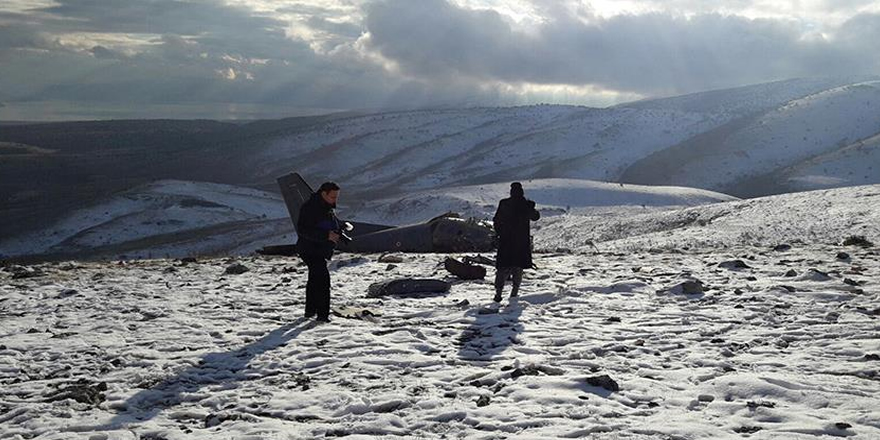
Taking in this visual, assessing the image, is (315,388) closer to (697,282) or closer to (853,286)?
(697,282)

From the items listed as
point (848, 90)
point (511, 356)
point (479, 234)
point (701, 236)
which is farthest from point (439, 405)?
point (848, 90)

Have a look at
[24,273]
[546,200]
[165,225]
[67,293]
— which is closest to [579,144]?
[546,200]

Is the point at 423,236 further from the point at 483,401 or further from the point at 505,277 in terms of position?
the point at 483,401

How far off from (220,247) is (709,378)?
1390 inches

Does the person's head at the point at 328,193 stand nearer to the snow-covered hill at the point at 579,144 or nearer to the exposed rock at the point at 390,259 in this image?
the exposed rock at the point at 390,259

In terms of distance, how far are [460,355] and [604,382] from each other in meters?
2.20

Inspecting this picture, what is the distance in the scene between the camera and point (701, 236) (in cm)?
2336

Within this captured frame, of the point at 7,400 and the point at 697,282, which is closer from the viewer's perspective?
the point at 7,400

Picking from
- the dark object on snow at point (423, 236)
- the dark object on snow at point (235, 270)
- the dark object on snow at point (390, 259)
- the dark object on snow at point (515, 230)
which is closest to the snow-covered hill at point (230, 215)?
the dark object on snow at point (423, 236)

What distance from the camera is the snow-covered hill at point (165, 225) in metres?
41.5

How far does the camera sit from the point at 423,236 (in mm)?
22281

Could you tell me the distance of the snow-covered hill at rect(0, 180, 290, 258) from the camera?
4147 centimetres

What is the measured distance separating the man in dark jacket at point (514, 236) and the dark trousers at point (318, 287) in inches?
136

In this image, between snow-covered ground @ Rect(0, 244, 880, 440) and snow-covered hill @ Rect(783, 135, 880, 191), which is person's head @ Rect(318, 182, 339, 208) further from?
snow-covered hill @ Rect(783, 135, 880, 191)
